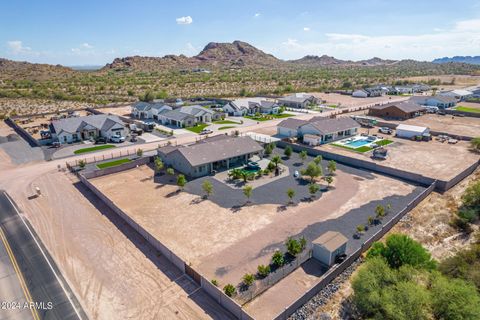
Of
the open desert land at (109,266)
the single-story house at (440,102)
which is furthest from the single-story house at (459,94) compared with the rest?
the open desert land at (109,266)

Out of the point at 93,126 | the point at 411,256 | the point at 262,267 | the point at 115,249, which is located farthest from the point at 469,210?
the point at 93,126

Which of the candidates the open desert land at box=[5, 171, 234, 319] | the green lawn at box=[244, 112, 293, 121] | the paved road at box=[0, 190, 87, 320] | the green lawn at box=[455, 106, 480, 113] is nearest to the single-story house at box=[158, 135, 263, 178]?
the open desert land at box=[5, 171, 234, 319]

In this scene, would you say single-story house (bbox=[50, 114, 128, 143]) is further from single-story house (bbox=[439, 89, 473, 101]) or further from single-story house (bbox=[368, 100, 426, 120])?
single-story house (bbox=[439, 89, 473, 101])

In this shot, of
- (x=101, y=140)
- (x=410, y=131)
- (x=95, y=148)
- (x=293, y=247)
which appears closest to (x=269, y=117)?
(x=410, y=131)

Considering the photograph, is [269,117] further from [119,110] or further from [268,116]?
[119,110]

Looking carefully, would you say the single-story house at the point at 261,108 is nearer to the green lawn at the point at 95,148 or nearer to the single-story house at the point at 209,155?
the single-story house at the point at 209,155
